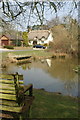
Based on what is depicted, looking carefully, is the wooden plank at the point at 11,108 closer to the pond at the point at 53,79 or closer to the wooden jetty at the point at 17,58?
the pond at the point at 53,79

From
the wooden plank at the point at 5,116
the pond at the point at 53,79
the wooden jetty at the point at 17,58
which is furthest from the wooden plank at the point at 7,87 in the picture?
the wooden jetty at the point at 17,58

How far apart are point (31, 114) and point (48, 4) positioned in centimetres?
310

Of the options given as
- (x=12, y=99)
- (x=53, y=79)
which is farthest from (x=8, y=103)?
(x=53, y=79)

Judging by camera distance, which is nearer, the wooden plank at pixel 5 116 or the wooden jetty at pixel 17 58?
the wooden plank at pixel 5 116

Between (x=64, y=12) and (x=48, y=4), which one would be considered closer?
(x=48, y=4)

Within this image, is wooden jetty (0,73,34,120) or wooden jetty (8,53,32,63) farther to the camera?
wooden jetty (8,53,32,63)

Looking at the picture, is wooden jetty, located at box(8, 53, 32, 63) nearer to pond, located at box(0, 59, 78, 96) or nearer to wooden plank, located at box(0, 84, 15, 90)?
pond, located at box(0, 59, 78, 96)

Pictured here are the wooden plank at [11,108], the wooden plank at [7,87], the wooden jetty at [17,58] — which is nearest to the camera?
the wooden plank at [11,108]

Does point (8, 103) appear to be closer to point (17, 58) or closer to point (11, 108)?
point (11, 108)

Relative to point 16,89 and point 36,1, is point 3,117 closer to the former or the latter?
point 16,89

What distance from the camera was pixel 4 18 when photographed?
583 centimetres

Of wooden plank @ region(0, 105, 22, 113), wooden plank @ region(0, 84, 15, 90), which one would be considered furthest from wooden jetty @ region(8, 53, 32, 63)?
wooden plank @ region(0, 105, 22, 113)

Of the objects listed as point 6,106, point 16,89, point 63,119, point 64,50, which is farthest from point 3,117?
point 64,50

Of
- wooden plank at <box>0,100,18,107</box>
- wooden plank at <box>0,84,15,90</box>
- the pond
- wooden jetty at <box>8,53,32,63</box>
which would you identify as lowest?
the pond
